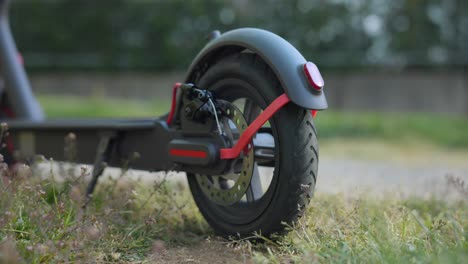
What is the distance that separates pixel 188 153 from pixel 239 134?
0.28 m

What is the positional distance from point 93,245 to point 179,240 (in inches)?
21.5

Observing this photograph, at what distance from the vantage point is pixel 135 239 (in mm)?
2617

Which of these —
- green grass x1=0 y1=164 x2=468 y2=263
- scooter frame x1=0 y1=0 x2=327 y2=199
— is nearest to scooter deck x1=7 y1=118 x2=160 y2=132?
scooter frame x1=0 y1=0 x2=327 y2=199

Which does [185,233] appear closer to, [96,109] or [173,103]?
[173,103]

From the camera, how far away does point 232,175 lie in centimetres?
274

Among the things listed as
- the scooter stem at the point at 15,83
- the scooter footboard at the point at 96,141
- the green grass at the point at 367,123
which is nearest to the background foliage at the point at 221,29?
the green grass at the point at 367,123

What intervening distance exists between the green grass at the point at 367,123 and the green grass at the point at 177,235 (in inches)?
304

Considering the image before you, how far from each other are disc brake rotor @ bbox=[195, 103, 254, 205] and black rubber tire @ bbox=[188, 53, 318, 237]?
8cm

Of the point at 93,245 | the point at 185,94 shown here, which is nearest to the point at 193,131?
the point at 185,94

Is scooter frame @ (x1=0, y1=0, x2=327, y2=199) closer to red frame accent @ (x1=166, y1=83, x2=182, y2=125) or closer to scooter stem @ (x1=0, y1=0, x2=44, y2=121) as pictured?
red frame accent @ (x1=166, y1=83, x2=182, y2=125)

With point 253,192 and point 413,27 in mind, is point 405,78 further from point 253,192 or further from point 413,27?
point 253,192

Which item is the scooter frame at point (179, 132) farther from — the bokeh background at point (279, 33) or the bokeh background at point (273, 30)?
the bokeh background at point (279, 33)

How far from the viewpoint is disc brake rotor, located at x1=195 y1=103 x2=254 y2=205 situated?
259 cm

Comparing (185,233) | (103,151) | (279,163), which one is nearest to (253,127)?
(279,163)
